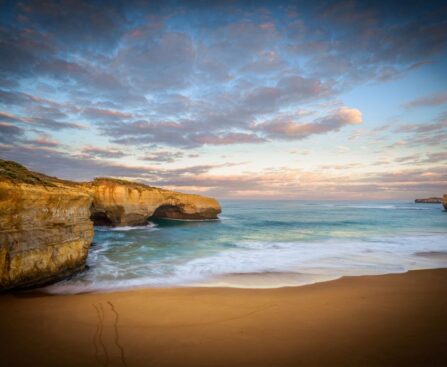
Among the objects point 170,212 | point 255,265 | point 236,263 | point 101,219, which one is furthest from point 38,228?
point 170,212

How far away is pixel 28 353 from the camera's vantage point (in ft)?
13.2

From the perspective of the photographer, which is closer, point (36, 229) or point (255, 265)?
point (36, 229)

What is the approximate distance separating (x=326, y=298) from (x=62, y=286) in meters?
7.71

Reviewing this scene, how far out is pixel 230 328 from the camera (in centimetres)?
480

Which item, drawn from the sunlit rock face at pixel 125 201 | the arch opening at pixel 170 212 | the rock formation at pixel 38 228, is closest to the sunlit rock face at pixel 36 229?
the rock formation at pixel 38 228

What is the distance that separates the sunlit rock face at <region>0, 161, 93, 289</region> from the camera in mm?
6414

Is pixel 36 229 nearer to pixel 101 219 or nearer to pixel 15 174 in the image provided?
pixel 15 174

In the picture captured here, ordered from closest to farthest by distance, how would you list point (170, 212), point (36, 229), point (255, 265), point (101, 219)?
point (36, 229), point (255, 265), point (101, 219), point (170, 212)

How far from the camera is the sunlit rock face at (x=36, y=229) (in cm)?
641

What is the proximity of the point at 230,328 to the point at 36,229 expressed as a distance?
6256 mm

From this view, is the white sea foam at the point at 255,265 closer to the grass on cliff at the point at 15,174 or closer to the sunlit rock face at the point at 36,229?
the sunlit rock face at the point at 36,229

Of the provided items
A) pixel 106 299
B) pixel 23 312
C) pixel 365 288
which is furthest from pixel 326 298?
pixel 23 312

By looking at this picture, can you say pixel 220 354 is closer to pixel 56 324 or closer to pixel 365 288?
pixel 56 324

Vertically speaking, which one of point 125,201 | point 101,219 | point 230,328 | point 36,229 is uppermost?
point 125,201
